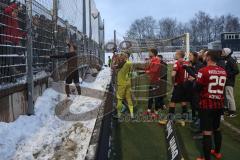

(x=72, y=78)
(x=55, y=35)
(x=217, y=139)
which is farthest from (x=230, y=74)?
(x=55, y=35)

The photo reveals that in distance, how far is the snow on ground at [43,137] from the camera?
718cm

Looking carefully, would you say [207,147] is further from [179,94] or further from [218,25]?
[218,25]

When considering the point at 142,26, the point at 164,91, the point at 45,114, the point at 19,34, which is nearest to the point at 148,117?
the point at 164,91

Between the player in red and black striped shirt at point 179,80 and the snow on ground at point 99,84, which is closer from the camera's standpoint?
the player in red and black striped shirt at point 179,80

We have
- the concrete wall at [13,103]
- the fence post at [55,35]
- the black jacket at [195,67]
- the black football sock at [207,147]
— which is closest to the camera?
the black football sock at [207,147]

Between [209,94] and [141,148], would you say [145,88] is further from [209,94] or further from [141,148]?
[209,94]

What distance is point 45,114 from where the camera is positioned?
10.4 meters

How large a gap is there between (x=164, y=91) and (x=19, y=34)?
494 cm

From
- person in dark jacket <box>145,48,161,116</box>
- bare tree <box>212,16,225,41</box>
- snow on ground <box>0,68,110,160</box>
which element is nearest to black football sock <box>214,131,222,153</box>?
snow on ground <box>0,68,110,160</box>

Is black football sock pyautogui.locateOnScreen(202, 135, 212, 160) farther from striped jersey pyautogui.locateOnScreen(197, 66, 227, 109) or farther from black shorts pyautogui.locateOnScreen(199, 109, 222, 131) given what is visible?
striped jersey pyautogui.locateOnScreen(197, 66, 227, 109)

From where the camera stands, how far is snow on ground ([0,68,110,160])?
718 centimetres

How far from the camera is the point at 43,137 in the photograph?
8328mm

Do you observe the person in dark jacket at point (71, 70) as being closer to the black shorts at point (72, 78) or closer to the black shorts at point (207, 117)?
the black shorts at point (72, 78)

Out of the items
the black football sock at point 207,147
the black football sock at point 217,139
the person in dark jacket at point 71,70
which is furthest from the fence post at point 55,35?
the black football sock at point 207,147
